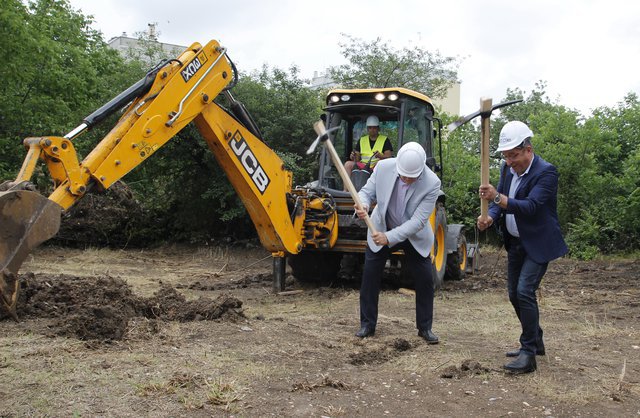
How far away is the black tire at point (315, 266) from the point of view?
9.54m

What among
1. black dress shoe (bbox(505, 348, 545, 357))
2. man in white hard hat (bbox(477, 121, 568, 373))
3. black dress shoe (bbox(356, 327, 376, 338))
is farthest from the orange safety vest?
black dress shoe (bbox(505, 348, 545, 357))

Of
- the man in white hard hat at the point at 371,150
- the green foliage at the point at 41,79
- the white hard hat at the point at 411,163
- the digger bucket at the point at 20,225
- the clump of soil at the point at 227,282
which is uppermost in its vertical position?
the green foliage at the point at 41,79

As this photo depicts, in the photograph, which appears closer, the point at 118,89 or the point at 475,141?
the point at 118,89

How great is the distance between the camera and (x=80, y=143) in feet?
47.7

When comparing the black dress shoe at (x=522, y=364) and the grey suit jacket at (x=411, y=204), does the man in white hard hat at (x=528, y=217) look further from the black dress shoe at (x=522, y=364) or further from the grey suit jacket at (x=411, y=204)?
the grey suit jacket at (x=411, y=204)

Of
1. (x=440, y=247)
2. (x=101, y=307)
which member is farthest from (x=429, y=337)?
(x=440, y=247)

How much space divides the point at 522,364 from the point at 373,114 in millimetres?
5060

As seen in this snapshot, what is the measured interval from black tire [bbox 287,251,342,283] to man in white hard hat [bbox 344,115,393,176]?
57.1 inches

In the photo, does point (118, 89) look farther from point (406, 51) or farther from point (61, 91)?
point (406, 51)

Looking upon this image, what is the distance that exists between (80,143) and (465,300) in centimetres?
963

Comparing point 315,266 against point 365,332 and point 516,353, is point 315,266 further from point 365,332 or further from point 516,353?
point 516,353

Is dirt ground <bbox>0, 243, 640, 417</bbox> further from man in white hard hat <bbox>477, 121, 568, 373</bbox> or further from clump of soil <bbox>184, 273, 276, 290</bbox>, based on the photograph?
clump of soil <bbox>184, 273, 276, 290</bbox>

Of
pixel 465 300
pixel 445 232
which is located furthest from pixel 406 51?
pixel 465 300

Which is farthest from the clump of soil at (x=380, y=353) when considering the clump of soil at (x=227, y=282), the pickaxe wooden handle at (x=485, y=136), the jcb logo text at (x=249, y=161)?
the clump of soil at (x=227, y=282)
